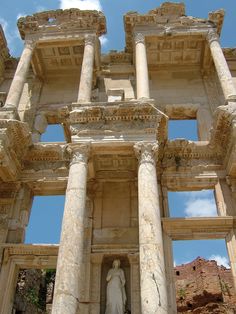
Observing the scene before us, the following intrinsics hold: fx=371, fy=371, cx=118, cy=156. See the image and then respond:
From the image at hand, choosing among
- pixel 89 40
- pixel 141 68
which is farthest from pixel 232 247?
pixel 89 40

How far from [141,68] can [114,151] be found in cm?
428

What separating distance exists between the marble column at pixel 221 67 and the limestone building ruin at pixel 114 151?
0.06m

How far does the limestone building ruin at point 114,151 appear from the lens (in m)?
10.1

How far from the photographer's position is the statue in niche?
10359 mm

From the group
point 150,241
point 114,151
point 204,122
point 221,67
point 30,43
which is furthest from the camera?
point 30,43

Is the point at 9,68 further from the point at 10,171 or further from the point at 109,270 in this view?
the point at 109,270

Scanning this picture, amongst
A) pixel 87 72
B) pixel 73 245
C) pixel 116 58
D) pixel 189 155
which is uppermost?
pixel 116 58

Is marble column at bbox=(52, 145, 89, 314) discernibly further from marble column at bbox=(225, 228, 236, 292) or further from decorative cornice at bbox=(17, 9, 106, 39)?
decorative cornice at bbox=(17, 9, 106, 39)

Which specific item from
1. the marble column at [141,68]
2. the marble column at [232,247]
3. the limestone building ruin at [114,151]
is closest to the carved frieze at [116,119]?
the limestone building ruin at [114,151]

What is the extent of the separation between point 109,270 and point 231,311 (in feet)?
53.3

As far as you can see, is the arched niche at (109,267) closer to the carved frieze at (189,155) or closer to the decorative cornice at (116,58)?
the carved frieze at (189,155)

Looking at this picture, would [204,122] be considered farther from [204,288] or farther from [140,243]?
[204,288]

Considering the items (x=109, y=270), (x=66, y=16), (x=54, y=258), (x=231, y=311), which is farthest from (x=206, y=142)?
(x=231, y=311)

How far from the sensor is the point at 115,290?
1070cm
